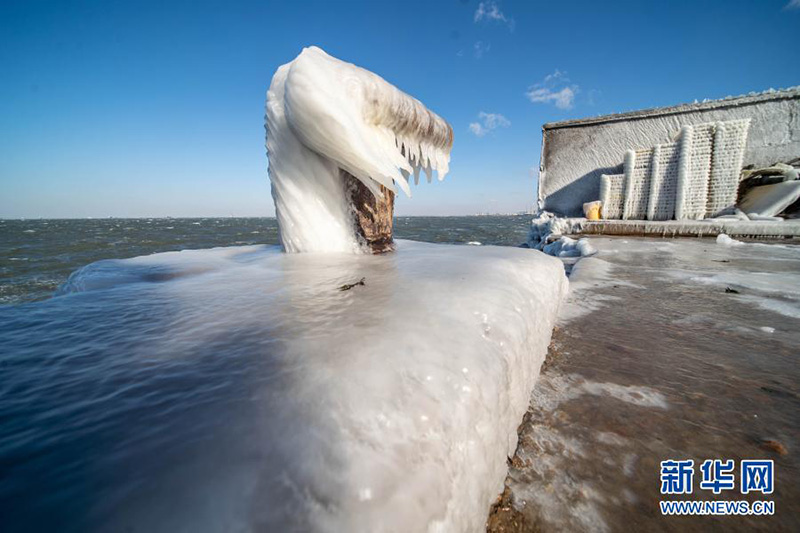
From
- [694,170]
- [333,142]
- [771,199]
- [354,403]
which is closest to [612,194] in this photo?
[694,170]

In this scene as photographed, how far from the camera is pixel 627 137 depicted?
14820 mm

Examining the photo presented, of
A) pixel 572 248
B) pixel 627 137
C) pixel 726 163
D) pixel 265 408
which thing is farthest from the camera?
pixel 627 137

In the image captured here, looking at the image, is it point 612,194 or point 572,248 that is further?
point 612,194

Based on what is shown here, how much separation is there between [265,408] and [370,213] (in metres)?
2.25

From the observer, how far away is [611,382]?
143 centimetres

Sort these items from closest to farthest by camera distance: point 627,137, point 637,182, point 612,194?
point 637,182, point 612,194, point 627,137

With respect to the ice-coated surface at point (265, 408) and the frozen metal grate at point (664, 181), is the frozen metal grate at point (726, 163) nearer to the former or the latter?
the frozen metal grate at point (664, 181)

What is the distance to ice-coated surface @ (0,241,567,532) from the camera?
481 mm

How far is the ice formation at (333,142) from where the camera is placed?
6.70ft

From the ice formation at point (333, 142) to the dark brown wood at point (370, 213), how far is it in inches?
2.6

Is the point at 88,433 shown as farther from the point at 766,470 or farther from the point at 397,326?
the point at 766,470

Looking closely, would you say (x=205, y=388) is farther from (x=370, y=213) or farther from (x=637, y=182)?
(x=637, y=182)

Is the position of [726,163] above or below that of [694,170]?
above

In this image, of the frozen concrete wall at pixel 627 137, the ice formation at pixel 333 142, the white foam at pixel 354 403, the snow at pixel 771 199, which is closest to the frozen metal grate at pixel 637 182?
the frozen concrete wall at pixel 627 137
